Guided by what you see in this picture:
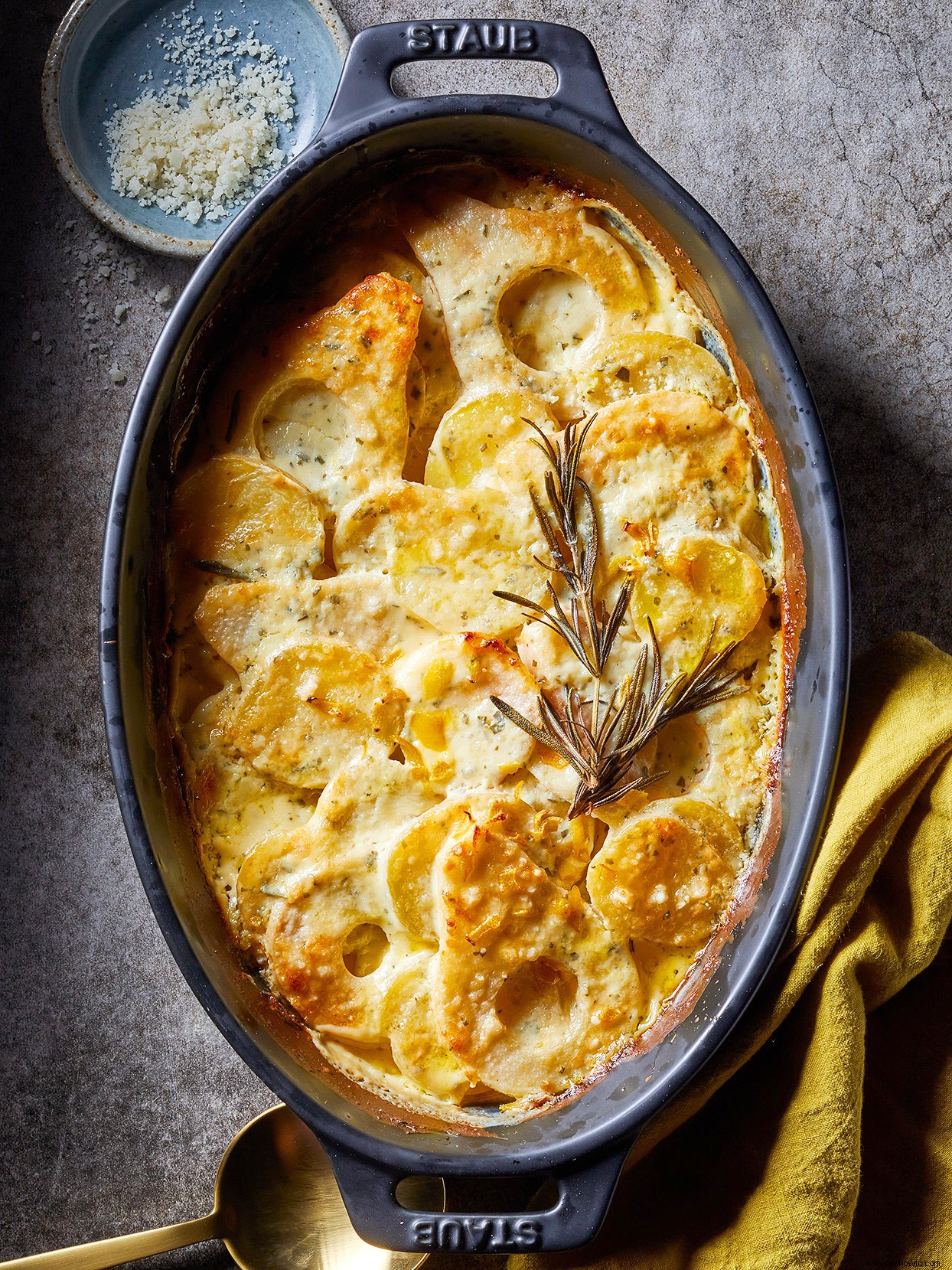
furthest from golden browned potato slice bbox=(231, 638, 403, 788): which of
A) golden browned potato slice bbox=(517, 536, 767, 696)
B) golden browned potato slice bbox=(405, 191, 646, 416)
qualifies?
golden browned potato slice bbox=(405, 191, 646, 416)

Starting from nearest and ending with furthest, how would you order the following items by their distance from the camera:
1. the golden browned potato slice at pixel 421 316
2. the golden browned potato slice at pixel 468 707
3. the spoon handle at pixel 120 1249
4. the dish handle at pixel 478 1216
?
the dish handle at pixel 478 1216
the golden browned potato slice at pixel 468 707
the golden browned potato slice at pixel 421 316
the spoon handle at pixel 120 1249

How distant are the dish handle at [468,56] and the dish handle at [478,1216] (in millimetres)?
1537

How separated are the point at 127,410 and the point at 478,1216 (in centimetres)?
154

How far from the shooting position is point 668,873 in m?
1.59

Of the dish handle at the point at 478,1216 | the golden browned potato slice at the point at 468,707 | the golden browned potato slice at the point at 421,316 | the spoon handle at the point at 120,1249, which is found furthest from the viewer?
the spoon handle at the point at 120,1249

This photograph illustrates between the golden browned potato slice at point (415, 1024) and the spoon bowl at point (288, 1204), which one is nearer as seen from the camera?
the golden browned potato slice at point (415, 1024)

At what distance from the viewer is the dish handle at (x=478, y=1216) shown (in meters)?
1.49

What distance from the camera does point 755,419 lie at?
171cm

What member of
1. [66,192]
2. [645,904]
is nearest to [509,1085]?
[645,904]

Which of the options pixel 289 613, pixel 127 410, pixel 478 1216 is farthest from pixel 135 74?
pixel 478 1216

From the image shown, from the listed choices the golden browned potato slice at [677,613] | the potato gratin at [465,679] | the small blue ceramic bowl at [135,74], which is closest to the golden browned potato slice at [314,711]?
the potato gratin at [465,679]

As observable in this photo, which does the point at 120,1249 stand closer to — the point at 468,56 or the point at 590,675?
the point at 590,675

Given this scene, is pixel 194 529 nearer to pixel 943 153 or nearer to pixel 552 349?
pixel 552 349

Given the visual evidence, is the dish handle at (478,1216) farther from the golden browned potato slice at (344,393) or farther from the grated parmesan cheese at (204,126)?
the grated parmesan cheese at (204,126)
